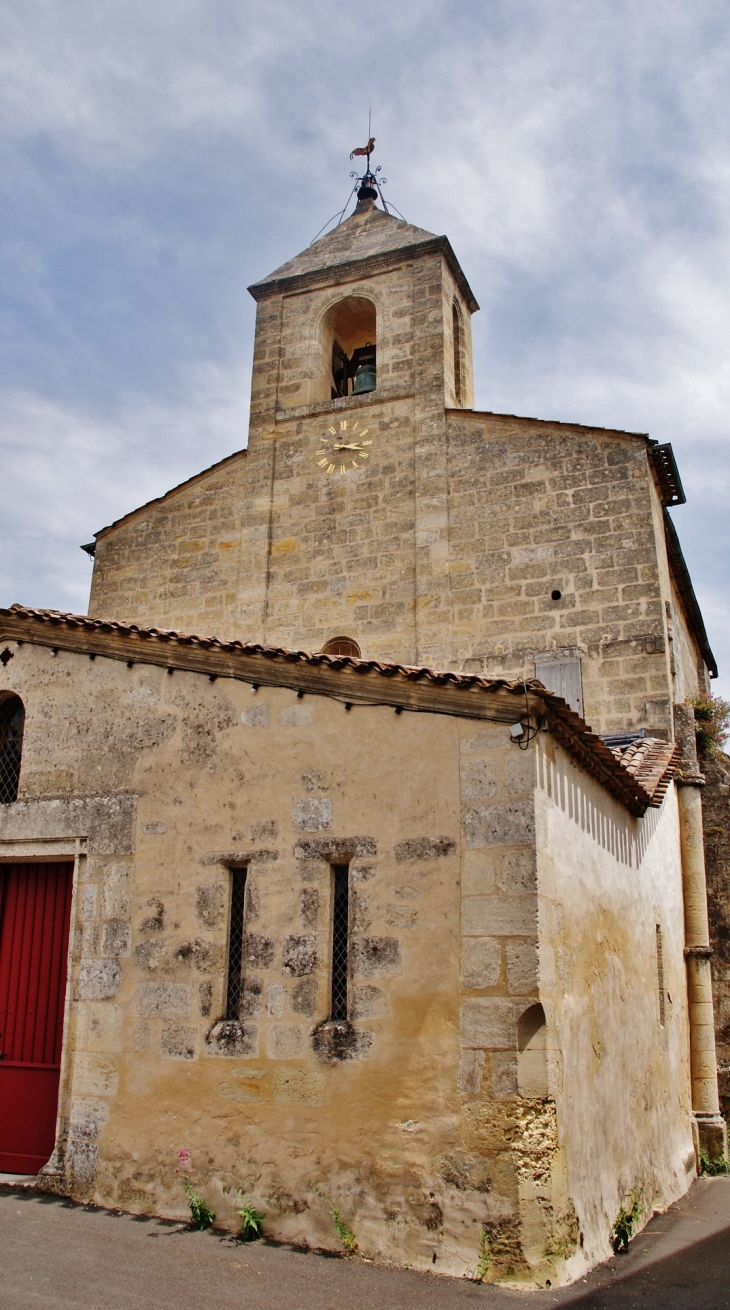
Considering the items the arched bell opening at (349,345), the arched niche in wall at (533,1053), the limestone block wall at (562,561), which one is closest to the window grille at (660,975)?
the limestone block wall at (562,561)

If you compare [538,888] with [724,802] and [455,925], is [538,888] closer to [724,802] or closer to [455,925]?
[455,925]

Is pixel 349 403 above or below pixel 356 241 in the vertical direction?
below

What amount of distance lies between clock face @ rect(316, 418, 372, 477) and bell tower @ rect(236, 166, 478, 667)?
17 millimetres

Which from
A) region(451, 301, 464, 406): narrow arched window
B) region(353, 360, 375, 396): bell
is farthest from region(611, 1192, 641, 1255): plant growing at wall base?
region(353, 360, 375, 396): bell

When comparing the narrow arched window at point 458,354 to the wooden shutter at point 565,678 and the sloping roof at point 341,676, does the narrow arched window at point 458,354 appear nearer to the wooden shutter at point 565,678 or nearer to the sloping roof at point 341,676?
the wooden shutter at point 565,678

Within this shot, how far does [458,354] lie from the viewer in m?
15.3

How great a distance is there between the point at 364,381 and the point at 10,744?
8463mm

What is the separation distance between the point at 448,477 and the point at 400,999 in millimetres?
8594

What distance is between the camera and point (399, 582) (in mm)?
13477

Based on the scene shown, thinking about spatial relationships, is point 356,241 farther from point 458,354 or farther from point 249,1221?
point 249,1221

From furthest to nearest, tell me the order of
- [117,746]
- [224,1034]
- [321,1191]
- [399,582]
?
1. [399,582]
2. [117,746]
3. [224,1034]
4. [321,1191]

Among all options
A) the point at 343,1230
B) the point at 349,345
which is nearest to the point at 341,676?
the point at 343,1230

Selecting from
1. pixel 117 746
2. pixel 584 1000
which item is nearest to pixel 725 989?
pixel 584 1000

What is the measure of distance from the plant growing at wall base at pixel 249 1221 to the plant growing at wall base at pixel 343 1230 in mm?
470
